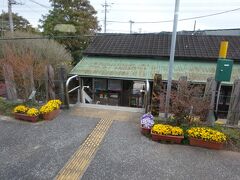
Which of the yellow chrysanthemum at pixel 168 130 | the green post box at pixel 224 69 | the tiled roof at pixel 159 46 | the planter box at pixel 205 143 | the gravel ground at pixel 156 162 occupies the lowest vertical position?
the gravel ground at pixel 156 162

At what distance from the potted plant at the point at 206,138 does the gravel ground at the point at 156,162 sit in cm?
13

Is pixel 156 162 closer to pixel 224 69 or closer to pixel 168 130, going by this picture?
pixel 168 130

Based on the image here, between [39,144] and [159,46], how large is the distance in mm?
8497

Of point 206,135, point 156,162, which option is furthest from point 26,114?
point 206,135

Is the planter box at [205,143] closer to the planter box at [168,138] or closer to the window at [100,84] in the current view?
the planter box at [168,138]

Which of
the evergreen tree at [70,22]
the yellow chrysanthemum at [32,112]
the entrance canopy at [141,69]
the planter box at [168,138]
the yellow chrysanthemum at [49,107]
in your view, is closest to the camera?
the planter box at [168,138]

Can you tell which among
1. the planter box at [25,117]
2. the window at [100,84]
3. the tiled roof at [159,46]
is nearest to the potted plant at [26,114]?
the planter box at [25,117]

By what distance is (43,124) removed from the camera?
A: 504 cm

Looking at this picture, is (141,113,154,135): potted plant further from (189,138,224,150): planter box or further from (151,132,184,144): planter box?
(189,138,224,150): planter box

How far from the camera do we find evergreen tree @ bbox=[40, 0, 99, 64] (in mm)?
13609

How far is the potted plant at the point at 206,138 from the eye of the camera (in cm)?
399

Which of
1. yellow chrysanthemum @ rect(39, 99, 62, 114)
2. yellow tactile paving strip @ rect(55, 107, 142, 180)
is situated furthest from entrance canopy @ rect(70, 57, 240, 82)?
yellow chrysanthemum @ rect(39, 99, 62, 114)

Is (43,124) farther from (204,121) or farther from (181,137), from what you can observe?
(204,121)

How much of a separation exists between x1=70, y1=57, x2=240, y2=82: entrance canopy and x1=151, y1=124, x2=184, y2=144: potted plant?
444cm
